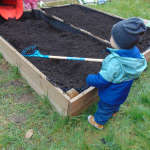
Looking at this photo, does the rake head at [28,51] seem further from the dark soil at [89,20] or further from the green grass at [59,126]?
the dark soil at [89,20]

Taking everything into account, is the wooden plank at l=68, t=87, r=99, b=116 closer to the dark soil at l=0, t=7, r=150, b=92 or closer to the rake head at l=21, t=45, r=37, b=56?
the dark soil at l=0, t=7, r=150, b=92

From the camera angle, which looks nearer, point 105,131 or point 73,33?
point 105,131

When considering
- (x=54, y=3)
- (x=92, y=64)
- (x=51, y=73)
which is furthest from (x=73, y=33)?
(x=54, y=3)

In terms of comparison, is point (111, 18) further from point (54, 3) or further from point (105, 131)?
point (105, 131)

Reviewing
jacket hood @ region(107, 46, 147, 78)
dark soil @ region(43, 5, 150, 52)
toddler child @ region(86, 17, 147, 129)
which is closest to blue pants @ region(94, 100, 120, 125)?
toddler child @ region(86, 17, 147, 129)

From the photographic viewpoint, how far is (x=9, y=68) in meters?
2.49

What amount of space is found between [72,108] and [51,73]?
79 cm

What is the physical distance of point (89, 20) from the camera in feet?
12.8

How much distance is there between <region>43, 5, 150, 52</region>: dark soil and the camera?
3.32 m

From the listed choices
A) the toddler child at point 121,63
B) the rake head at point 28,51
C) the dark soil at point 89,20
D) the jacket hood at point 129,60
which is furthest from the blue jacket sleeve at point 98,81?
the dark soil at point 89,20

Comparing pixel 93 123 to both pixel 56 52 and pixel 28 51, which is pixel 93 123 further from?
pixel 28 51

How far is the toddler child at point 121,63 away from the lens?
1.15 m

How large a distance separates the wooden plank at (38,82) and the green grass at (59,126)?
0.37ft

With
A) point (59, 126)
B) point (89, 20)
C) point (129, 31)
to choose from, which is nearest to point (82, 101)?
point (59, 126)
